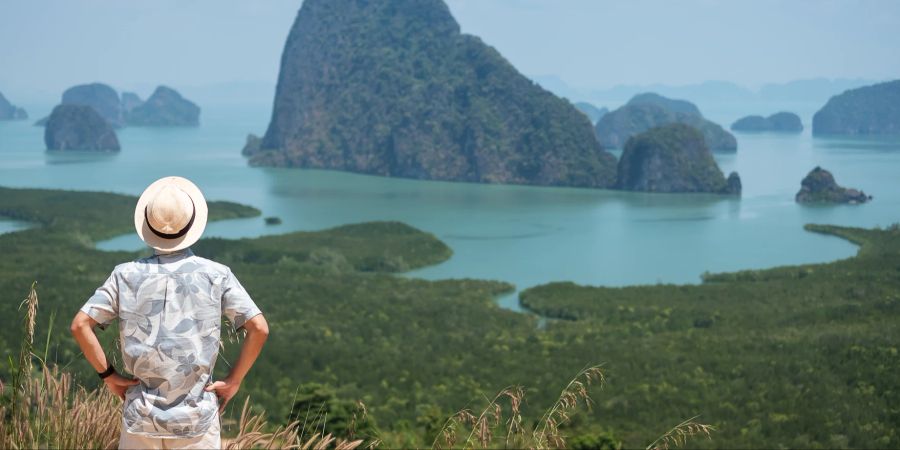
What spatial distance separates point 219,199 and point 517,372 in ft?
157

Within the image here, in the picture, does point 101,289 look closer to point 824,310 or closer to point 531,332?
point 531,332

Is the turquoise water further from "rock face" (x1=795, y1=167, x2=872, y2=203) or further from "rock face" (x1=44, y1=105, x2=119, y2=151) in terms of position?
"rock face" (x1=44, y1=105, x2=119, y2=151)

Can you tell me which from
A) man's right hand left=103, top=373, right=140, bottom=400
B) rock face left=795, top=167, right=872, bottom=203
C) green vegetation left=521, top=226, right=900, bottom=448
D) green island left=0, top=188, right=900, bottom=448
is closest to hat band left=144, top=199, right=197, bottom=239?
man's right hand left=103, top=373, right=140, bottom=400

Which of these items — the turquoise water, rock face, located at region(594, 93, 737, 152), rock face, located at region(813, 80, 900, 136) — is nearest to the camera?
the turquoise water

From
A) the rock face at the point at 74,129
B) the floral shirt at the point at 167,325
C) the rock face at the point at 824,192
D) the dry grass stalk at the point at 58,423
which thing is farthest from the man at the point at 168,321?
the rock face at the point at 74,129

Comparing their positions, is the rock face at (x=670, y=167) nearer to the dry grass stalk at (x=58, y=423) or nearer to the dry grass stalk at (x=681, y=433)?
the dry grass stalk at (x=681, y=433)

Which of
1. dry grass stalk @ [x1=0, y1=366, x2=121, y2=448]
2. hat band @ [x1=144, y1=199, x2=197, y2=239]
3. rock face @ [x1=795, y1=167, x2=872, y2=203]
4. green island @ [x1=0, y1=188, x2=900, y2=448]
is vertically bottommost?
green island @ [x1=0, y1=188, x2=900, y2=448]

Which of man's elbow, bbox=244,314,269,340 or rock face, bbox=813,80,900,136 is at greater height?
→ rock face, bbox=813,80,900,136

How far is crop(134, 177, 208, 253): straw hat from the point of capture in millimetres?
4203

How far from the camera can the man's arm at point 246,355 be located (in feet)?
14.0

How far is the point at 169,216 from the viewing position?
13.8 ft

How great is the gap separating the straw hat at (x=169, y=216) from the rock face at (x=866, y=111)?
167m

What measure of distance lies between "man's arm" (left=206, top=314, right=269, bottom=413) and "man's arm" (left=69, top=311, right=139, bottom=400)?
0.36 meters

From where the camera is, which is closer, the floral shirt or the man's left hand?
the floral shirt
